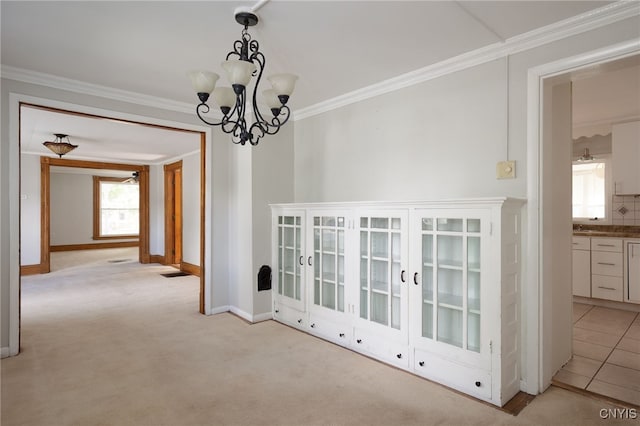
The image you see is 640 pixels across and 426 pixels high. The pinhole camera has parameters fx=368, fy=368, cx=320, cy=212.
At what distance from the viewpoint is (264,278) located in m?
4.04

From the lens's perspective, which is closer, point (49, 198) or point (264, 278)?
point (264, 278)

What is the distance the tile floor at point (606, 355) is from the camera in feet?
8.31

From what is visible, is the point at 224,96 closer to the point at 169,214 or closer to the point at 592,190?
the point at 592,190

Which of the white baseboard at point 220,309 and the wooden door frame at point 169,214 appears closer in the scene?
the white baseboard at point 220,309

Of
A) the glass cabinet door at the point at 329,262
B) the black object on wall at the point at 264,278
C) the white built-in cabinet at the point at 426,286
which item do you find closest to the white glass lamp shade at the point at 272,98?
the white built-in cabinet at the point at 426,286

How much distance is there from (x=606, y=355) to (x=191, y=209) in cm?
644

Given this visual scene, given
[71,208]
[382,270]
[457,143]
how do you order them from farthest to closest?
[71,208]
[382,270]
[457,143]

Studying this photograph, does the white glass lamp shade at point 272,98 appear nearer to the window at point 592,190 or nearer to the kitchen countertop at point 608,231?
the kitchen countertop at point 608,231

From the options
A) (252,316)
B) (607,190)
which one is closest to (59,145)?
(252,316)

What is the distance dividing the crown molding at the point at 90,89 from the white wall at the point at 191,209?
9.89ft

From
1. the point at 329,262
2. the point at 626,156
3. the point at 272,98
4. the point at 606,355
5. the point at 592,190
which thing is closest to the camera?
the point at 272,98

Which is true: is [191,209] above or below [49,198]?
below

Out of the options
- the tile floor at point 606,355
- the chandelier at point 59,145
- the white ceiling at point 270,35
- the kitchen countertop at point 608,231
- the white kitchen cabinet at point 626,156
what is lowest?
the tile floor at point 606,355

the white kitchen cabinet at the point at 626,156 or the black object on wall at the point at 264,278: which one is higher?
the white kitchen cabinet at the point at 626,156
